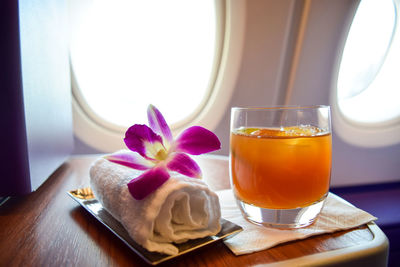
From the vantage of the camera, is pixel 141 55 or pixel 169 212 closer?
pixel 169 212

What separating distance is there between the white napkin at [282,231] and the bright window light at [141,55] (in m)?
1.13

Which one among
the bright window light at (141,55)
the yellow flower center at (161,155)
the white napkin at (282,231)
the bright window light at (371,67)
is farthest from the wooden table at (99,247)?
the bright window light at (371,67)

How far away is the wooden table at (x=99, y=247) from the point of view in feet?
1.12

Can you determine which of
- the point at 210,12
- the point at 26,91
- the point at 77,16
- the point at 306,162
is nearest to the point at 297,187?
the point at 306,162

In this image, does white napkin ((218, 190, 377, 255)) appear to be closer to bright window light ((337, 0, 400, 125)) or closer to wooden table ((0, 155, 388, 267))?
wooden table ((0, 155, 388, 267))

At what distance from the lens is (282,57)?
165 centimetres

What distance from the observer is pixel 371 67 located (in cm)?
202

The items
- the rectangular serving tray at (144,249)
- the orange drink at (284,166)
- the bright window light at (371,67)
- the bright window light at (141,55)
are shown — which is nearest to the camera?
the rectangular serving tray at (144,249)

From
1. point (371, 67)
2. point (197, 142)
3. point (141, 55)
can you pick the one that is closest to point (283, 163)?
point (197, 142)

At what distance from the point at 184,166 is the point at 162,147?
56 mm

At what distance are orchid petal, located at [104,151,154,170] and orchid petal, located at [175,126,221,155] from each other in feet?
0.16

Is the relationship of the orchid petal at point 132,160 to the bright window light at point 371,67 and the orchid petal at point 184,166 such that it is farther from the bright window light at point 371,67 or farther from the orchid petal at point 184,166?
the bright window light at point 371,67

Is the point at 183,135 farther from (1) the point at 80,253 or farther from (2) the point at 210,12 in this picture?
(2) the point at 210,12

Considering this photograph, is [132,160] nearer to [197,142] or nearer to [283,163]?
[197,142]
